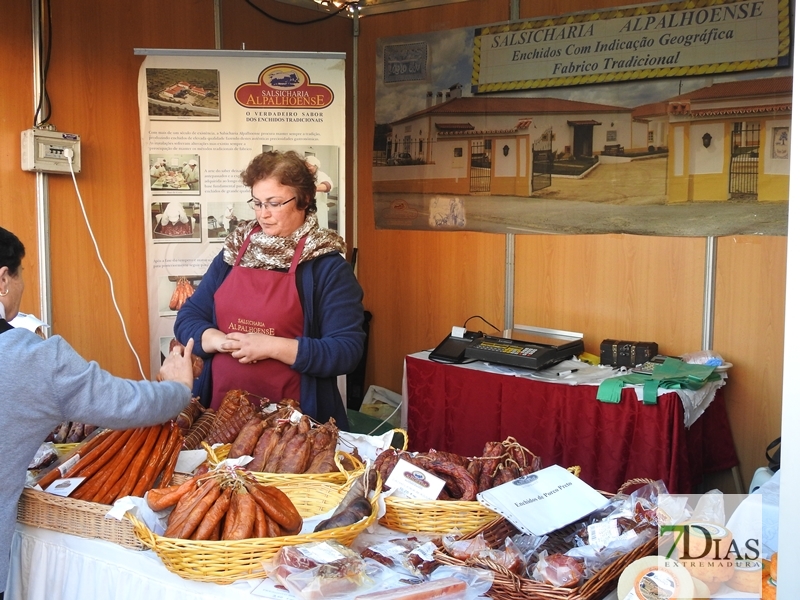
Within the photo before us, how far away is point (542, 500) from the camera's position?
1774 millimetres

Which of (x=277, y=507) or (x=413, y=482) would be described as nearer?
(x=277, y=507)

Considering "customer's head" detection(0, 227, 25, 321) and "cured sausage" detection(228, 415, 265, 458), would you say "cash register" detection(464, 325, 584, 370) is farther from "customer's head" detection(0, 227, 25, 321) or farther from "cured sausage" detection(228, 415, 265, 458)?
"customer's head" detection(0, 227, 25, 321)

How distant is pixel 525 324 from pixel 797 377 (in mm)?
3691

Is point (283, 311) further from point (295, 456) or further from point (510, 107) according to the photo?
point (510, 107)

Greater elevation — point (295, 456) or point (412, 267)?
point (412, 267)

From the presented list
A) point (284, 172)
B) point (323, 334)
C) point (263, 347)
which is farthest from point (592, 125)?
point (263, 347)

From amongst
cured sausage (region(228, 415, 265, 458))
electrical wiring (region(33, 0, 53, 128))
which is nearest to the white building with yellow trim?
cured sausage (region(228, 415, 265, 458))

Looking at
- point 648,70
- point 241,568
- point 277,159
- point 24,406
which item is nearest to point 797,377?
point 241,568

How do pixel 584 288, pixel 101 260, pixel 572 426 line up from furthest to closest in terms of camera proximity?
pixel 584 288
pixel 101 260
pixel 572 426

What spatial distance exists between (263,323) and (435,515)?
3.81 feet

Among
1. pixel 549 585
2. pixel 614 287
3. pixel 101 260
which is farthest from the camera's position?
pixel 614 287

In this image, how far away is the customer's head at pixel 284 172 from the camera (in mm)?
2793

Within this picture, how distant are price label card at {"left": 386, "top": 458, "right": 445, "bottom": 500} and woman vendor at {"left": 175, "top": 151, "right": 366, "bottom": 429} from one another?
2.63ft

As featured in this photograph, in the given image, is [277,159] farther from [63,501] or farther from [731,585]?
[731,585]
